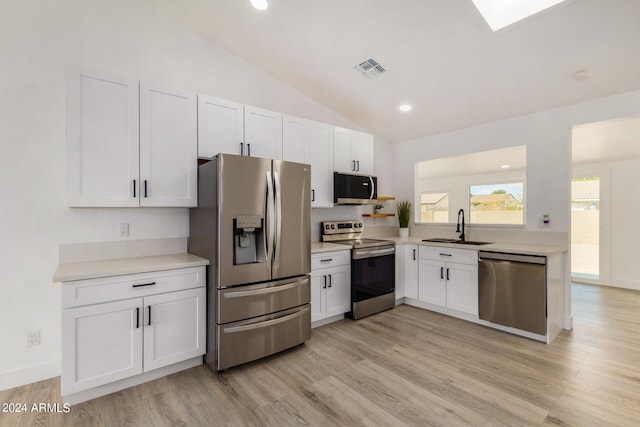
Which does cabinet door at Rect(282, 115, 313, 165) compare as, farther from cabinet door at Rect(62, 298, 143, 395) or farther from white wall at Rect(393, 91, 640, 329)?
white wall at Rect(393, 91, 640, 329)

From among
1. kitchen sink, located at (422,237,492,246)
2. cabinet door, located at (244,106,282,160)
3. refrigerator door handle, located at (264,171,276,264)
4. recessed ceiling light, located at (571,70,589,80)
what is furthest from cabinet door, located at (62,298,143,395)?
recessed ceiling light, located at (571,70,589,80)

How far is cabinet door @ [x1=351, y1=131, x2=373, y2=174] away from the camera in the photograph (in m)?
4.10

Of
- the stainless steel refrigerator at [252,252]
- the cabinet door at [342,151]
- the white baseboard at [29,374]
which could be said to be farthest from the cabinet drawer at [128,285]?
the cabinet door at [342,151]

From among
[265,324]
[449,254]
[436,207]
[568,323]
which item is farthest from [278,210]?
[436,207]

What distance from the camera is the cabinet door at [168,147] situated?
253cm

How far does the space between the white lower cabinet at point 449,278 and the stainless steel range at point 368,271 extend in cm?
41

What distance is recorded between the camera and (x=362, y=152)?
4184 millimetres

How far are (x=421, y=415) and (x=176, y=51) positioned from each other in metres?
3.80

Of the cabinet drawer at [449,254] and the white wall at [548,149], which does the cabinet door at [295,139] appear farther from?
the white wall at [548,149]

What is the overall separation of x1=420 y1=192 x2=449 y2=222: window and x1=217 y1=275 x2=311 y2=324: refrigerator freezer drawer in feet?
19.3

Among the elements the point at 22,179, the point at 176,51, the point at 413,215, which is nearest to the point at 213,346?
the point at 22,179

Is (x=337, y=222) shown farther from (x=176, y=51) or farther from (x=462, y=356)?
→ (x=176, y=51)

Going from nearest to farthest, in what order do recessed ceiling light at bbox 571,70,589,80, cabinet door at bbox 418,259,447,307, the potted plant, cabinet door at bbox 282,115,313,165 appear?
recessed ceiling light at bbox 571,70,589,80 < cabinet door at bbox 282,115,313,165 < cabinet door at bbox 418,259,447,307 < the potted plant

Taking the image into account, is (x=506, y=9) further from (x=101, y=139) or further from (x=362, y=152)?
(x=101, y=139)
